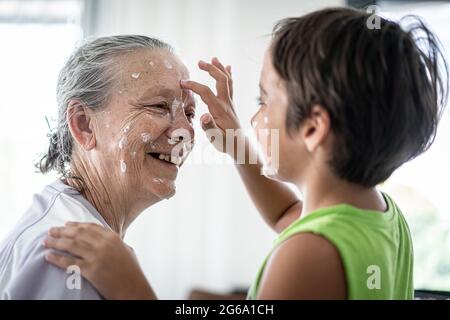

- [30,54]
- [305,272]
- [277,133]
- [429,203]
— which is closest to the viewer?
[305,272]

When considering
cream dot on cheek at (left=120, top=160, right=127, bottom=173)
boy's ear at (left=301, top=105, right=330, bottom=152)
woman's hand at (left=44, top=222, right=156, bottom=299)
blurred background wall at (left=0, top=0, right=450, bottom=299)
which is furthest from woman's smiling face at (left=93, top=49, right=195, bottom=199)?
blurred background wall at (left=0, top=0, right=450, bottom=299)

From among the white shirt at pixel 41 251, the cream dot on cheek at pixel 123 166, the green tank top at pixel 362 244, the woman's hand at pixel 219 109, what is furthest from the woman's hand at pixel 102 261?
the woman's hand at pixel 219 109

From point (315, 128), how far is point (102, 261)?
1.06ft

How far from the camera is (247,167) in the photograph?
106 cm

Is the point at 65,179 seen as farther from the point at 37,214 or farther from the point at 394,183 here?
the point at 394,183

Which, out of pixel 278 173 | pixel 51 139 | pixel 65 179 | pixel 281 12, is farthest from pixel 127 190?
pixel 281 12

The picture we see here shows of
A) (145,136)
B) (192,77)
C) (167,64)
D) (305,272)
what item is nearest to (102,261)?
(305,272)

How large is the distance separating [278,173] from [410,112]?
20 centimetres

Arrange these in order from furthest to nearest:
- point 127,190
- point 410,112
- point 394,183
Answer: point 394,183, point 127,190, point 410,112

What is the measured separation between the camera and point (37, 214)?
870 millimetres

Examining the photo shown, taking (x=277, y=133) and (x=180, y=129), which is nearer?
(x=277, y=133)

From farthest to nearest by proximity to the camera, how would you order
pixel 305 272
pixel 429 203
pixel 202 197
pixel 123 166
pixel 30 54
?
pixel 202 197 < pixel 30 54 < pixel 429 203 < pixel 123 166 < pixel 305 272

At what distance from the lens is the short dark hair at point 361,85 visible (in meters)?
0.66

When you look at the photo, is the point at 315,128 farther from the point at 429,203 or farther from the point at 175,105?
the point at 429,203
